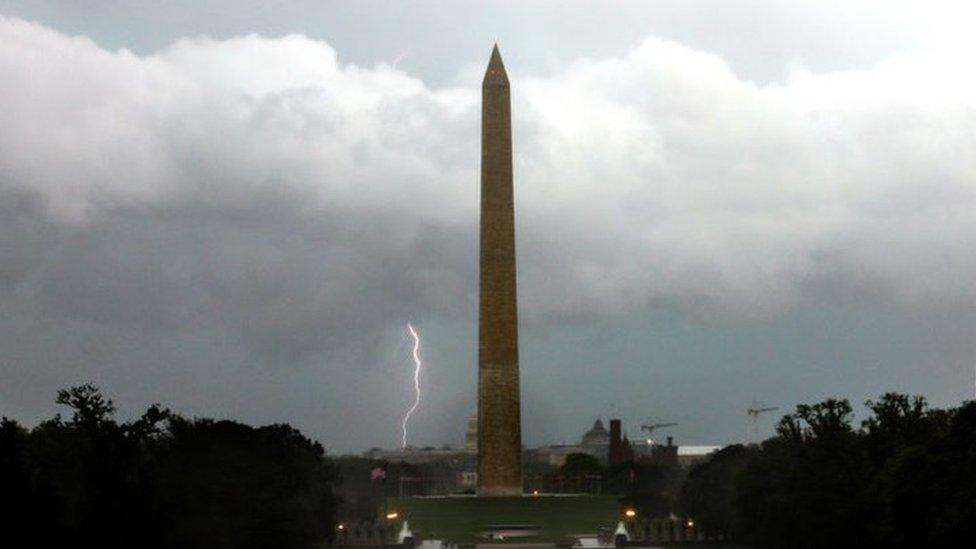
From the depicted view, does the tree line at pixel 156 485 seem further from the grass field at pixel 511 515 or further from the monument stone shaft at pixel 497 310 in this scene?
the monument stone shaft at pixel 497 310

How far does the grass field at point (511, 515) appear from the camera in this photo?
252 feet

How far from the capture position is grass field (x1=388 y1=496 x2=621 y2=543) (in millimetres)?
76750

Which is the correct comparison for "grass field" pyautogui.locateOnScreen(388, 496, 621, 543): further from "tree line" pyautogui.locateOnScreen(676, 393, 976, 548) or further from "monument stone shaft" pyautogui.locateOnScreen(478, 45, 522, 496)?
"tree line" pyautogui.locateOnScreen(676, 393, 976, 548)

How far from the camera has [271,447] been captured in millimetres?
84562

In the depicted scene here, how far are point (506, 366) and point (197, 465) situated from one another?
15422 mm

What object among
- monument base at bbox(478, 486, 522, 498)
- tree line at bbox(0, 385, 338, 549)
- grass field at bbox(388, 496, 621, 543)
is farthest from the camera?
grass field at bbox(388, 496, 621, 543)

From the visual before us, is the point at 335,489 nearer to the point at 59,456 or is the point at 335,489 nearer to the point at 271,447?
the point at 271,447

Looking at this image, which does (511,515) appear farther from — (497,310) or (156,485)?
(156,485)

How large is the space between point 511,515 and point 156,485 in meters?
27.5

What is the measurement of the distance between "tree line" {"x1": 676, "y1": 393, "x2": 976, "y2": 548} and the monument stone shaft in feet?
42.2

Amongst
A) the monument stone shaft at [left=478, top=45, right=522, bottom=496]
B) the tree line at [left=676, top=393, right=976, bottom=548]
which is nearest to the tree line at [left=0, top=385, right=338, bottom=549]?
the monument stone shaft at [left=478, top=45, right=522, bottom=496]

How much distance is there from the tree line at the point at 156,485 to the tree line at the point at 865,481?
22.4 meters

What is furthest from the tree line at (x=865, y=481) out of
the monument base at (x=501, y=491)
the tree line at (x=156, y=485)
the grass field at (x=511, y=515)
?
the tree line at (x=156, y=485)

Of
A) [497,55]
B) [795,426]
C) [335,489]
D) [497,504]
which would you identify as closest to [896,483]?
[795,426]
